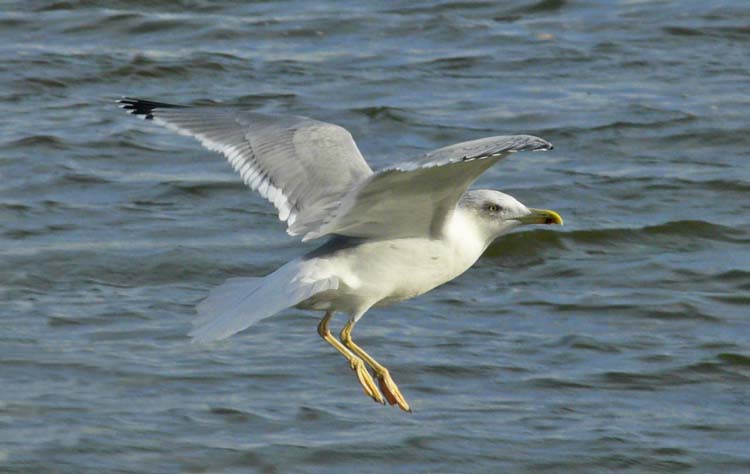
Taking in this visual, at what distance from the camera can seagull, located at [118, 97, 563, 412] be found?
509 cm

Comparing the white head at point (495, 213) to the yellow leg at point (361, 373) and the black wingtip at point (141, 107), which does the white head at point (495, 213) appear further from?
the black wingtip at point (141, 107)

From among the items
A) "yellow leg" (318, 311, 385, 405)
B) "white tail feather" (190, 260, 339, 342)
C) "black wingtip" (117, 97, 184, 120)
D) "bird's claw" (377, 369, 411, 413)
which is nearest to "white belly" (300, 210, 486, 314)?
"white tail feather" (190, 260, 339, 342)

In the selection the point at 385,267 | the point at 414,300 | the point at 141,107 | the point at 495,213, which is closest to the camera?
the point at 385,267

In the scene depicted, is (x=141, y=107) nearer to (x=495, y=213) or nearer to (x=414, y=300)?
(x=495, y=213)

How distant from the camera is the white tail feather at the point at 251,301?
199 inches

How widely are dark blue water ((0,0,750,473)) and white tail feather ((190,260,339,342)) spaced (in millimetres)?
1140

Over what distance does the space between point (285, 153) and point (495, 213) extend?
0.79 metres

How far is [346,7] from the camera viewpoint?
12977 mm

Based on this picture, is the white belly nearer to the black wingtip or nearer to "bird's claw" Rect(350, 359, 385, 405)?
"bird's claw" Rect(350, 359, 385, 405)

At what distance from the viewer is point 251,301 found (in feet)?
17.0

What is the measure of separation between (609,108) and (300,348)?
4.12 metres

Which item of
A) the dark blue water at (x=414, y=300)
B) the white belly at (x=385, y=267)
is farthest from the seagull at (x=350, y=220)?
the dark blue water at (x=414, y=300)

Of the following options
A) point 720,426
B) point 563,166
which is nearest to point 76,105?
→ point 563,166

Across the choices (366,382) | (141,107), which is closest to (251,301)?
(366,382)
